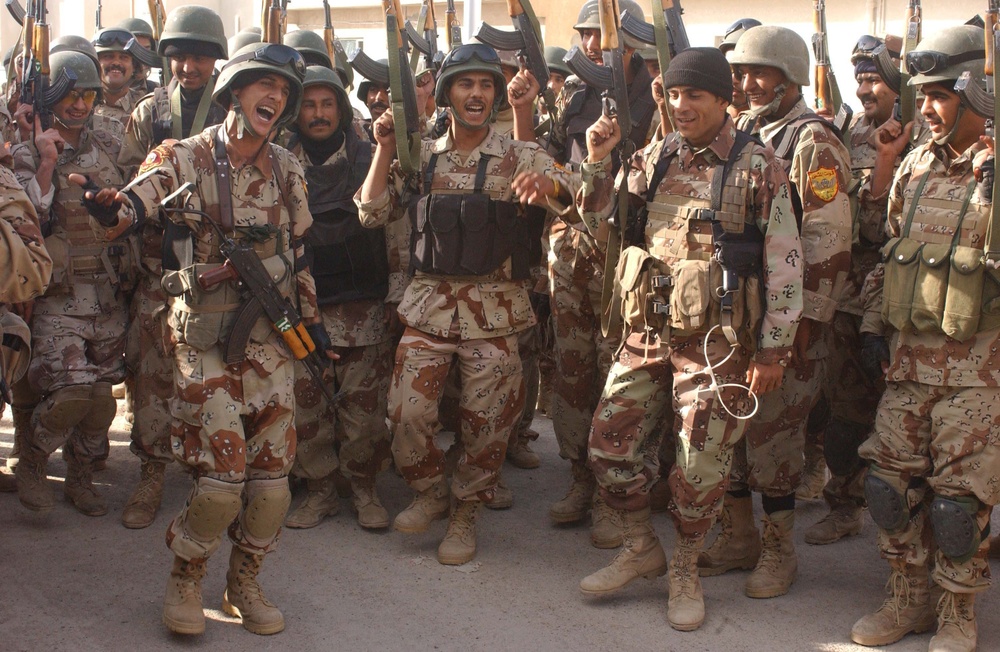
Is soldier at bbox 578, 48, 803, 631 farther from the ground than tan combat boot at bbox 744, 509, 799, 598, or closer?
farther from the ground

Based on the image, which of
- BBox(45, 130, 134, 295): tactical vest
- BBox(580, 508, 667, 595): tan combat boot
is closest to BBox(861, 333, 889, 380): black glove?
BBox(580, 508, 667, 595): tan combat boot

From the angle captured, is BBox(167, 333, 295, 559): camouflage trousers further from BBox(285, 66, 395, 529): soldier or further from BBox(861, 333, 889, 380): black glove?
BBox(861, 333, 889, 380): black glove

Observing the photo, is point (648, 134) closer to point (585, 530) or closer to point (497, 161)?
point (497, 161)

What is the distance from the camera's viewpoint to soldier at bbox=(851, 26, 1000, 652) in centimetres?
466

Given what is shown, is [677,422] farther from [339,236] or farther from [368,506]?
[339,236]

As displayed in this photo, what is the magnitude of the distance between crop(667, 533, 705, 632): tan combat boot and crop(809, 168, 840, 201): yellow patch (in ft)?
5.53

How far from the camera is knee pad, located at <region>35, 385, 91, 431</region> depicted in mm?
5930

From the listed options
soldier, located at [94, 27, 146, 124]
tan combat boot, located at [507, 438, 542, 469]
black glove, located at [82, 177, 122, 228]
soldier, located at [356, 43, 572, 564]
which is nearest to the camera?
black glove, located at [82, 177, 122, 228]

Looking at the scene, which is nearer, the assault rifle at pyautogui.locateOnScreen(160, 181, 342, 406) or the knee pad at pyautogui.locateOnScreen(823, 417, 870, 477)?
the assault rifle at pyautogui.locateOnScreen(160, 181, 342, 406)

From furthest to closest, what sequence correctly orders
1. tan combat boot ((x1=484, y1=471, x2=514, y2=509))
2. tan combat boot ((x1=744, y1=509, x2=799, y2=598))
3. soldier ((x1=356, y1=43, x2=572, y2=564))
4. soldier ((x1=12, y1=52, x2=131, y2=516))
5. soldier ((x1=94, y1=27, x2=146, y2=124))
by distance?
soldier ((x1=94, y1=27, x2=146, y2=124))
tan combat boot ((x1=484, y1=471, x2=514, y2=509))
soldier ((x1=12, y1=52, x2=131, y2=516))
soldier ((x1=356, y1=43, x2=572, y2=564))
tan combat boot ((x1=744, y1=509, x2=799, y2=598))

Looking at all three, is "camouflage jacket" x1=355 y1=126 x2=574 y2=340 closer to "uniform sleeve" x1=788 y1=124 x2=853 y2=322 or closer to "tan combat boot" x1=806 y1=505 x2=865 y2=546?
"uniform sleeve" x1=788 y1=124 x2=853 y2=322

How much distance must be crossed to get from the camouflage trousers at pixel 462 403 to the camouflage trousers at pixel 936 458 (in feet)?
5.82

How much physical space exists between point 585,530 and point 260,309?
7.84ft

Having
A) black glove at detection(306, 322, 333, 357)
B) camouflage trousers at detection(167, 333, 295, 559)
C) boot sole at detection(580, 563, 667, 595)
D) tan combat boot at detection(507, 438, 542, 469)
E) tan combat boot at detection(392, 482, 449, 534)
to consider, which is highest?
black glove at detection(306, 322, 333, 357)
